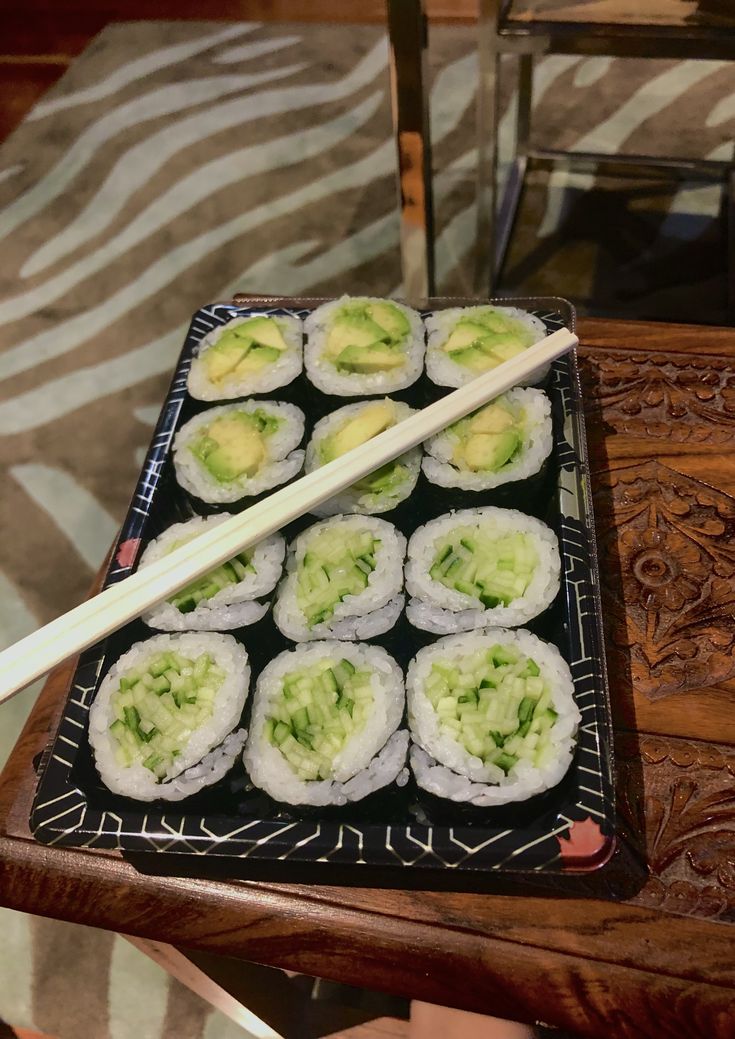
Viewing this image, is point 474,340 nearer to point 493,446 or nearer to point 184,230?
point 493,446

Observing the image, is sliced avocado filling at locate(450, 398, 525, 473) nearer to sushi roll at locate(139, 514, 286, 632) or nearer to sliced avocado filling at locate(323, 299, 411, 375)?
sliced avocado filling at locate(323, 299, 411, 375)

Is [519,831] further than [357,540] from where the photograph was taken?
No

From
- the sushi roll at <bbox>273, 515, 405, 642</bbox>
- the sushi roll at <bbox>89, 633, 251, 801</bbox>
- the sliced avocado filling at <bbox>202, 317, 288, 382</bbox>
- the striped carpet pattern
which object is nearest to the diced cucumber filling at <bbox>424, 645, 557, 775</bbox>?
the sushi roll at <bbox>273, 515, 405, 642</bbox>

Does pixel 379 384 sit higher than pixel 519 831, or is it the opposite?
pixel 379 384

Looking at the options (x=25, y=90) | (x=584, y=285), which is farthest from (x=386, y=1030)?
(x=25, y=90)

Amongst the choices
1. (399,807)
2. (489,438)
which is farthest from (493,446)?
(399,807)

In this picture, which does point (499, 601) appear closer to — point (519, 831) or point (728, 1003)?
point (519, 831)

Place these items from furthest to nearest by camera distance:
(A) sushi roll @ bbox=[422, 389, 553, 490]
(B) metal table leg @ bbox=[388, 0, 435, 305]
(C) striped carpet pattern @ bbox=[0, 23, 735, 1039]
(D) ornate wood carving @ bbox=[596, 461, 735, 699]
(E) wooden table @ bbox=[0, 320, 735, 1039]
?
(C) striped carpet pattern @ bbox=[0, 23, 735, 1039] < (B) metal table leg @ bbox=[388, 0, 435, 305] < (A) sushi roll @ bbox=[422, 389, 553, 490] < (D) ornate wood carving @ bbox=[596, 461, 735, 699] < (E) wooden table @ bbox=[0, 320, 735, 1039]
